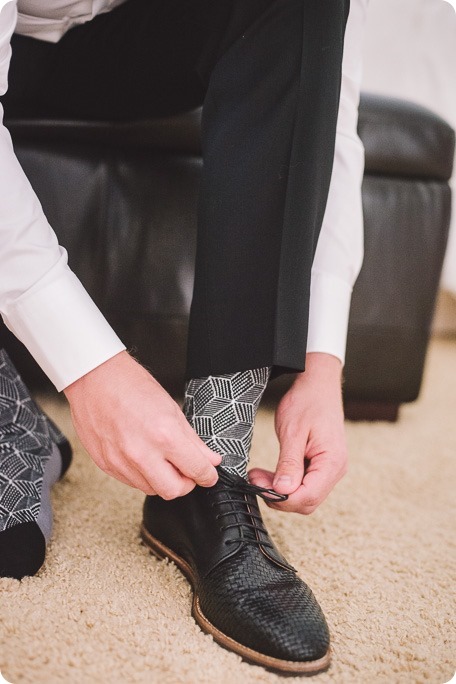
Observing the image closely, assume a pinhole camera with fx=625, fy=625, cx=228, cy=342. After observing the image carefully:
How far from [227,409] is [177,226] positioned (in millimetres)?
466

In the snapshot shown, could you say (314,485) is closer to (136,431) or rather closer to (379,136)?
(136,431)

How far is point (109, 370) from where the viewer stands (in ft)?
1.58

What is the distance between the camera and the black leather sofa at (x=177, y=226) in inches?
36.3

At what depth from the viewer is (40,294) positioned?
0.48 meters

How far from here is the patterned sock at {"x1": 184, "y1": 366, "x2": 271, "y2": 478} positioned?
21.7 inches

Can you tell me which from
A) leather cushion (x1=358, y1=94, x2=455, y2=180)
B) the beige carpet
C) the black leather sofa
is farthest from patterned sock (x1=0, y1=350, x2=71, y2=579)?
leather cushion (x1=358, y1=94, x2=455, y2=180)

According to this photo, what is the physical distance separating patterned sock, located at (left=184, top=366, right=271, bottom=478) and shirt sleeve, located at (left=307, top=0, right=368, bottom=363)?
10 centimetres

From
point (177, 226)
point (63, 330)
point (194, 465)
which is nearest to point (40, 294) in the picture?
point (63, 330)

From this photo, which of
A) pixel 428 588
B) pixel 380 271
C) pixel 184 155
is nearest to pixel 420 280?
pixel 380 271

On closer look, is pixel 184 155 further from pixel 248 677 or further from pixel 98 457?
pixel 248 677

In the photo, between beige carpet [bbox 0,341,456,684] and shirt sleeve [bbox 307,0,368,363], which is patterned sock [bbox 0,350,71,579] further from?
shirt sleeve [bbox 307,0,368,363]

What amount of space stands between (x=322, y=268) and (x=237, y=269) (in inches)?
6.6

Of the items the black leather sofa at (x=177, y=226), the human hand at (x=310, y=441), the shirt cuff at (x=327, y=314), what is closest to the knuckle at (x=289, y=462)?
the human hand at (x=310, y=441)

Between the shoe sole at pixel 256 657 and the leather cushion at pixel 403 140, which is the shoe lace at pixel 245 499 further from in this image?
the leather cushion at pixel 403 140
